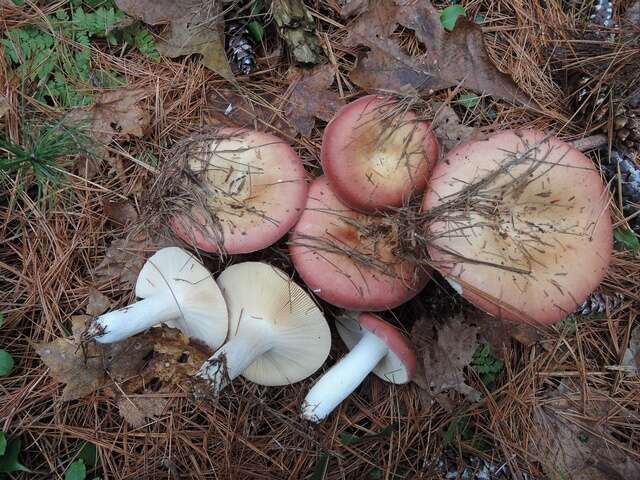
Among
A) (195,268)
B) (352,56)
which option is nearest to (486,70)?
(352,56)

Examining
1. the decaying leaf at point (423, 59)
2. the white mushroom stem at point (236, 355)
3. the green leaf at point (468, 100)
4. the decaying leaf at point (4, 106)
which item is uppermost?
the decaying leaf at point (423, 59)

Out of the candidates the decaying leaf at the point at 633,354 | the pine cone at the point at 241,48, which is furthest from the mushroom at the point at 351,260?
the decaying leaf at the point at 633,354

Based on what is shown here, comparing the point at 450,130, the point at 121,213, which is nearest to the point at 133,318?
the point at 121,213

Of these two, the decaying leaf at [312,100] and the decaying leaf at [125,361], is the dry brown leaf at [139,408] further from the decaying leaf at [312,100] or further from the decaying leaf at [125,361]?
the decaying leaf at [312,100]

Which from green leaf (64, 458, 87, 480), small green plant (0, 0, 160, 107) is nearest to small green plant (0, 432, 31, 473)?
green leaf (64, 458, 87, 480)

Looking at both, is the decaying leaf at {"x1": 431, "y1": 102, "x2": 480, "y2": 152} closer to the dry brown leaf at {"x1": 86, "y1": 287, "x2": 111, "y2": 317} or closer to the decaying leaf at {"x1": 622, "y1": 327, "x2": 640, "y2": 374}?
the decaying leaf at {"x1": 622, "y1": 327, "x2": 640, "y2": 374}

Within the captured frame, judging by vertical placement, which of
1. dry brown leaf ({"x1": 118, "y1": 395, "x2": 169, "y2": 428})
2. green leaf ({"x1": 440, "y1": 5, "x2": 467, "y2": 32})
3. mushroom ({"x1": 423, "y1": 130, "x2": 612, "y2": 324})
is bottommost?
dry brown leaf ({"x1": 118, "y1": 395, "x2": 169, "y2": 428})

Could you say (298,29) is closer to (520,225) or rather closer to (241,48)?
(241,48)
